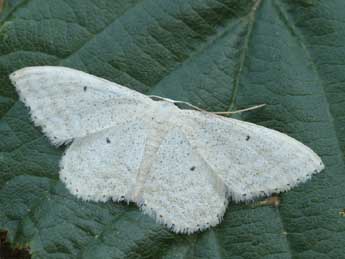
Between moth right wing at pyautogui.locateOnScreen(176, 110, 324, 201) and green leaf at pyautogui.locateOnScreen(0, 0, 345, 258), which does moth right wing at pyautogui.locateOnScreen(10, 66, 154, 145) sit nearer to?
green leaf at pyautogui.locateOnScreen(0, 0, 345, 258)

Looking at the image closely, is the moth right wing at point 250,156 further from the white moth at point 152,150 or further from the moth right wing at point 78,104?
the moth right wing at point 78,104

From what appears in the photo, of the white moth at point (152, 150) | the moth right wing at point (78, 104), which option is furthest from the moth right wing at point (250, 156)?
the moth right wing at point (78, 104)

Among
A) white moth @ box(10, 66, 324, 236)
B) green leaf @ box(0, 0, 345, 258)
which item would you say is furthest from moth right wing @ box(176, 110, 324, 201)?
green leaf @ box(0, 0, 345, 258)

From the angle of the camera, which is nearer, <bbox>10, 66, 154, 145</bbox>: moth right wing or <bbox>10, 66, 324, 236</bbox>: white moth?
<bbox>10, 66, 324, 236</bbox>: white moth


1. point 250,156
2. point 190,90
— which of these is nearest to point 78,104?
point 190,90

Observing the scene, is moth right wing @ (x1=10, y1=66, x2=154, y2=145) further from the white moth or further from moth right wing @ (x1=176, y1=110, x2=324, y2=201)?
moth right wing @ (x1=176, y1=110, x2=324, y2=201)

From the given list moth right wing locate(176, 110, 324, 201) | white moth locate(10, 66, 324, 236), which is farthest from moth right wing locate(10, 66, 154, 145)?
moth right wing locate(176, 110, 324, 201)

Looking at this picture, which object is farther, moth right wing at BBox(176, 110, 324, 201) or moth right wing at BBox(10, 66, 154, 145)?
moth right wing at BBox(10, 66, 154, 145)
